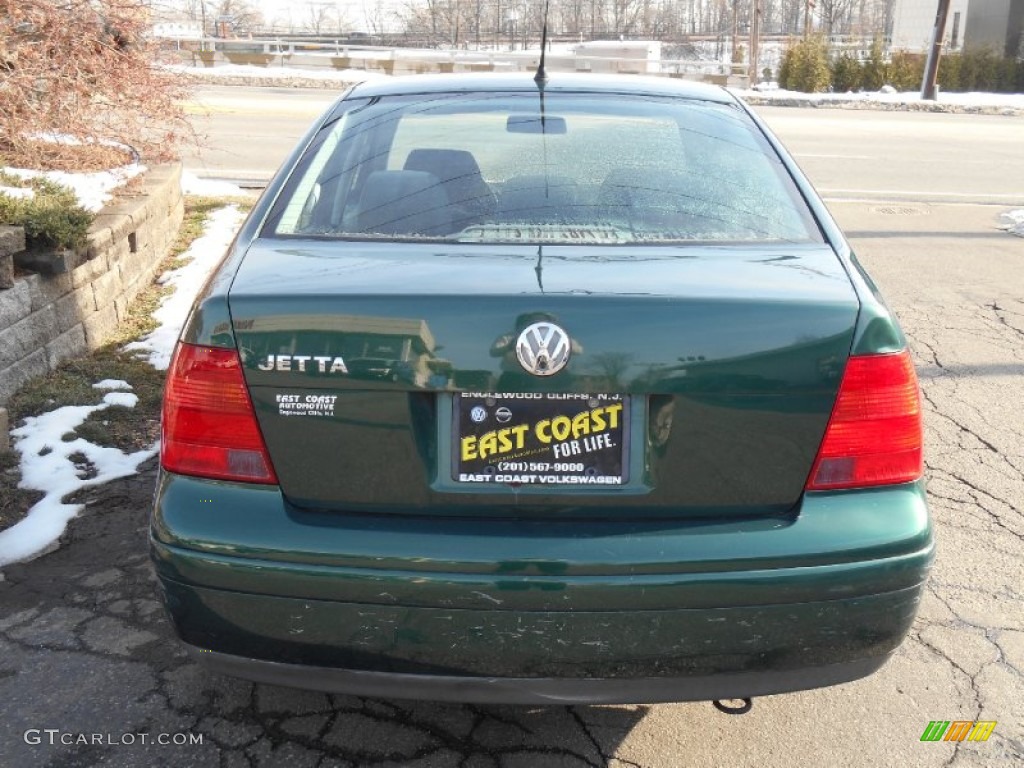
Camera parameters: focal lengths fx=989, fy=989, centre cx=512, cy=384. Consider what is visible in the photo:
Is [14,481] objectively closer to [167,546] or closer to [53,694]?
[53,694]

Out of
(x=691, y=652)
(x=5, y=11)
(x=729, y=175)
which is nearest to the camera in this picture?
(x=691, y=652)

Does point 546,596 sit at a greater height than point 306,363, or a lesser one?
lesser

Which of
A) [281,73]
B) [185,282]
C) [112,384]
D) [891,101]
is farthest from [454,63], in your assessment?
[112,384]

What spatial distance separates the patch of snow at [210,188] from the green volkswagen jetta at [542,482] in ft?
25.2

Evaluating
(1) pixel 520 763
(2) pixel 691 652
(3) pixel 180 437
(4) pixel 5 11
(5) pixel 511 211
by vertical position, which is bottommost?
(1) pixel 520 763

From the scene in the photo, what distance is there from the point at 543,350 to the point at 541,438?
192 millimetres

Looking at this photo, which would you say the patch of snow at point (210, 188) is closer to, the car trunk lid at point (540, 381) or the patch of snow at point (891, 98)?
the car trunk lid at point (540, 381)

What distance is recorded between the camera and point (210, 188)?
31.8 feet

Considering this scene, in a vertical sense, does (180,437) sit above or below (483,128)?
below

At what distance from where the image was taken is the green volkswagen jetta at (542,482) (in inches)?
80.8

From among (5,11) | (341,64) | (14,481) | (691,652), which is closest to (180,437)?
(691,652)

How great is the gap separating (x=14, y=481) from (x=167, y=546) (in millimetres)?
2076

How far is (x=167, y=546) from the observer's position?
2.16 metres

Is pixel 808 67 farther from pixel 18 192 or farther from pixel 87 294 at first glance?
pixel 18 192
